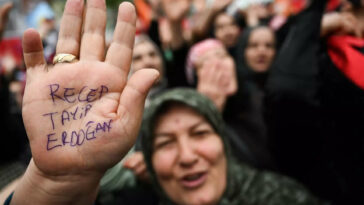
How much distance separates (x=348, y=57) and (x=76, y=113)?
3.42 feet

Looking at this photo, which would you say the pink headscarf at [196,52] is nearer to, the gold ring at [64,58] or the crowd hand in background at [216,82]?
the crowd hand in background at [216,82]

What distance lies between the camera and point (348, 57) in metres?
1.08

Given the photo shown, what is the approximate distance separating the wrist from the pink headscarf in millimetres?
1618

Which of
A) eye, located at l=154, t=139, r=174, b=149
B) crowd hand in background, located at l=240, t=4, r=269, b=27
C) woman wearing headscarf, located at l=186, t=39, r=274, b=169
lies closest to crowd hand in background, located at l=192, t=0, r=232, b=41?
woman wearing headscarf, located at l=186, t=39, r=274, b=169

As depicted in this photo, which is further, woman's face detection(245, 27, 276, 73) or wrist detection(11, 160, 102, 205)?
woman's face detection(245, 27, 276, 73)

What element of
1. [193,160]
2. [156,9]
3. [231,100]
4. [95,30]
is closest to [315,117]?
[193,160]

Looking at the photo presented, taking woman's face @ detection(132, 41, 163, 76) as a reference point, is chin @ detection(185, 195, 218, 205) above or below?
below

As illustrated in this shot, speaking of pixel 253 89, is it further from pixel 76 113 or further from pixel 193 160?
pixel 76 113

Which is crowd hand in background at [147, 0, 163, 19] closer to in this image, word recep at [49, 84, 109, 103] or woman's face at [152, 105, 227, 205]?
woman's face at [152, 105, 227, 205]

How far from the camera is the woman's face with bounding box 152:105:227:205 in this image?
1.32 m

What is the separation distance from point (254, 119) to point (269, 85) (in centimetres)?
57

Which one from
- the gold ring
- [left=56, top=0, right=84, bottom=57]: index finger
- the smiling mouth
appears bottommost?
the smiling mouth

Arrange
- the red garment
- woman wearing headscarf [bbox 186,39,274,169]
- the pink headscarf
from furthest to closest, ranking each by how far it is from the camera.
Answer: the pink headscarf
woman wearing headscarf [bbox 186,39,274,169]
the red garment

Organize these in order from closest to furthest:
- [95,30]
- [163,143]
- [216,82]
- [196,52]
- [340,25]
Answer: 1. [95,30]
2. [340,25]
3. [163,143]
4. [216,82]
5. [196,52]
